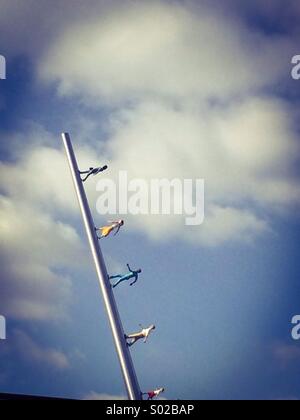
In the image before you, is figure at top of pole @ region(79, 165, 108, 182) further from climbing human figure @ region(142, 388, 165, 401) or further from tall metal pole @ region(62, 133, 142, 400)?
climbing human figure @ region(142, 388, 165, 401)

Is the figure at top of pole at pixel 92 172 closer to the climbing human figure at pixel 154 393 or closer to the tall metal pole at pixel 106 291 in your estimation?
the tall metal pole at pixel 106 291

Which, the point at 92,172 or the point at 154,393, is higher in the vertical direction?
the point at 92,172

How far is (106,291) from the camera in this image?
10070mm

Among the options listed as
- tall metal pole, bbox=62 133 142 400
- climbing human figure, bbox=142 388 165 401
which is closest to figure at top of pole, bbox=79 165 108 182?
tall metal pole, bbox=62 133 142 400

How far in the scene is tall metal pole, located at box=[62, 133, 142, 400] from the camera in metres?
9.30

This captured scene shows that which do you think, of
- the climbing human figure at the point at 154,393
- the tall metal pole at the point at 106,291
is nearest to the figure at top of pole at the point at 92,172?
the tall metal pole at the point at 106,291

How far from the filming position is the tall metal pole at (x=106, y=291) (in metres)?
9.30

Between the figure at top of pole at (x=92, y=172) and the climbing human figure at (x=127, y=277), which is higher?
the figure at top of pole at (x=92, y=172)

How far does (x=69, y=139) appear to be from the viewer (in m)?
11.0

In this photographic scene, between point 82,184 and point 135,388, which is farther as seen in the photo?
point 82,184
